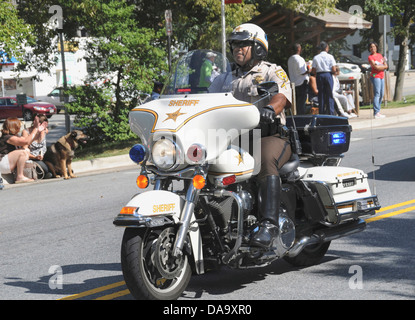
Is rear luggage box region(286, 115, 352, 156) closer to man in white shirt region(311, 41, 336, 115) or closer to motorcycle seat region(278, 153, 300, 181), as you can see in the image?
motorcycle seat region(278, 153, 300, 181)

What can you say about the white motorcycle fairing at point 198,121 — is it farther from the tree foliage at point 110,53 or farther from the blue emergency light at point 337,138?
the tree foliage at point 110,53

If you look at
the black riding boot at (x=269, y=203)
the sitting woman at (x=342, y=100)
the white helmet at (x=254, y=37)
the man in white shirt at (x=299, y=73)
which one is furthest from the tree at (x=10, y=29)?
the black riding boot at (x=269, y=203)

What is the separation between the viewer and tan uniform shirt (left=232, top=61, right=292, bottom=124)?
6078mm

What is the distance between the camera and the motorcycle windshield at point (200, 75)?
19.1 feet

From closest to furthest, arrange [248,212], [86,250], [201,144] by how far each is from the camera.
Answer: [201,144] < [248,212] < [86,250]

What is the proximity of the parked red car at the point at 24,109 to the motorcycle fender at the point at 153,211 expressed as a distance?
117ft

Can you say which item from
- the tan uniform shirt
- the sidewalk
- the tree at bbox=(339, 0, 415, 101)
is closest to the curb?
the sidewalk

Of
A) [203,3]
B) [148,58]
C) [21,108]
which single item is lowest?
[21,108]

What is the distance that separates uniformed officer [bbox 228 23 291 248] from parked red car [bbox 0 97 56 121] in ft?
115

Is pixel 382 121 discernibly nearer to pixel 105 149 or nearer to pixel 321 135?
pixel 105 149
